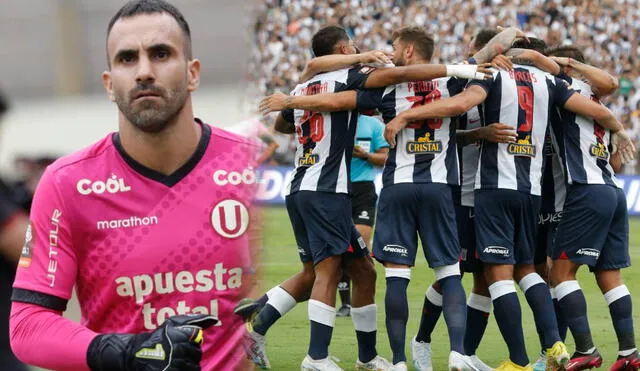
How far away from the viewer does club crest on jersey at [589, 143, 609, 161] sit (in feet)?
21.7

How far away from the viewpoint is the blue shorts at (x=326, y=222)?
21.4ft

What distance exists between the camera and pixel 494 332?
8.02 meters

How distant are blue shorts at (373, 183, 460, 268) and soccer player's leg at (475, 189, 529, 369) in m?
0.25

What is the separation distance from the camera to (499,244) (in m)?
6.42

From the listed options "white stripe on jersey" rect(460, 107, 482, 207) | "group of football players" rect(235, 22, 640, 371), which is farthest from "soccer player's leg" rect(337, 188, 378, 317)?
"white stripe on jersey" rect(460, 107, 482, 207)

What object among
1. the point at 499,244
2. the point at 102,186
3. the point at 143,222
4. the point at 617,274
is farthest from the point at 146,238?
the point at 617,274

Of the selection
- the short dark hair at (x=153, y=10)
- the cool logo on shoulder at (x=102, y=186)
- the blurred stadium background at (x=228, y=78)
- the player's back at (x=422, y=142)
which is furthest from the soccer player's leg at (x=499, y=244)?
the short dark hair at (x=153, y=10)

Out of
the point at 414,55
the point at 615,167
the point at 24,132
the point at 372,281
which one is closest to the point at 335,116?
the point at 414,55

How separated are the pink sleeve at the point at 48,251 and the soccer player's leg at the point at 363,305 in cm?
367

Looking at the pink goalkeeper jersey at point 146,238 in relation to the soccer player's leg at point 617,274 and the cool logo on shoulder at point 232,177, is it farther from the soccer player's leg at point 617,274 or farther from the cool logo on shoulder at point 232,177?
the soccer player's leg at point 617,274

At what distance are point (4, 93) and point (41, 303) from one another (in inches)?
30.0

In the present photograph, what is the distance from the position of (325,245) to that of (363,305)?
0.45 meters

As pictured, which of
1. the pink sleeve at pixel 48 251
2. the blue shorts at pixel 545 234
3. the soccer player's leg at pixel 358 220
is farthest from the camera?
the soccer player's leg at pixel 358 220

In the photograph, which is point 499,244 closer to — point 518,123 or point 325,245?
point 518,123
